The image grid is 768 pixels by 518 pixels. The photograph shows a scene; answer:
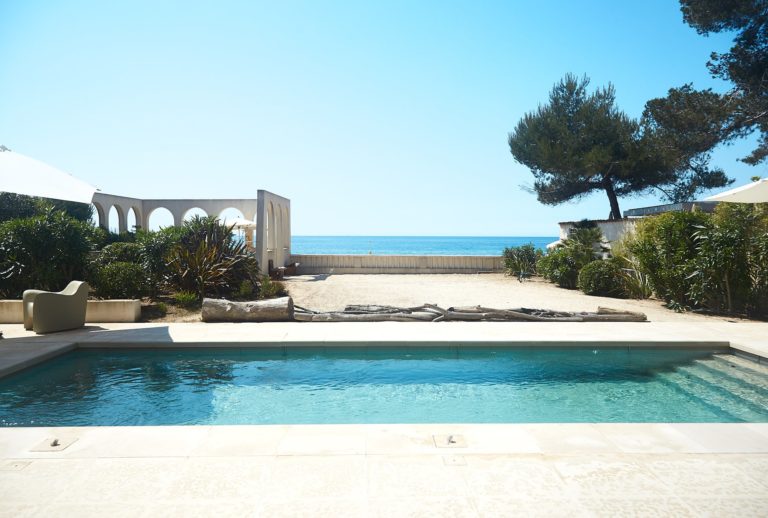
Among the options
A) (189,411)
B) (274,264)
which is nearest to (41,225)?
(189,411)

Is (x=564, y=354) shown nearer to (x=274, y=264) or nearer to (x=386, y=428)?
(x=386, y=428)

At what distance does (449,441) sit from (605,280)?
10.4 metres

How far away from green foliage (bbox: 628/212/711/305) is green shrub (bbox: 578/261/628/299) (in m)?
1.45

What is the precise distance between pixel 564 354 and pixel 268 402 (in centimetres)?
391

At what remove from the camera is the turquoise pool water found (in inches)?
187

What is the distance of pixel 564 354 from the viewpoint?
21.9 feet

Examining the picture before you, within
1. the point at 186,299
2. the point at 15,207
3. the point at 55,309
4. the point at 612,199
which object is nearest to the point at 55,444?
the point at 55,309

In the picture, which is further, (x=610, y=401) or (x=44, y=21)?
(x=44, y=21)

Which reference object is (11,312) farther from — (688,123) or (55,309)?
(688,123)

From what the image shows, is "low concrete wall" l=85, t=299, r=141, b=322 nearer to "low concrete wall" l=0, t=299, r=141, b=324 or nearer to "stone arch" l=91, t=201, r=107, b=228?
"low concrete wall" l=0, t=299, r=141, b=324

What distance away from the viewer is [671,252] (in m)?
10.2

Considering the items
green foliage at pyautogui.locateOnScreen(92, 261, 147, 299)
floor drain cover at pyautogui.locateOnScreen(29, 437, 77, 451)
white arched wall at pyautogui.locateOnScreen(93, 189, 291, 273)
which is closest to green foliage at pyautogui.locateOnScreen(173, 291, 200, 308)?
green foliage at pyautogui.locateOnScreen(92, 261, 147, 299)

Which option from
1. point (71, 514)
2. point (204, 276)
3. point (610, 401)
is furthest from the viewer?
point (204, 276)

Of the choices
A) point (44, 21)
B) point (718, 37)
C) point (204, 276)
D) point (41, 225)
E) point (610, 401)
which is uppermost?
point (718, 37)
